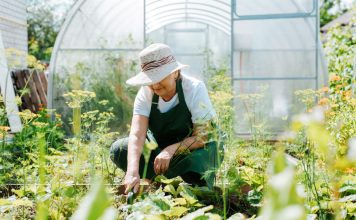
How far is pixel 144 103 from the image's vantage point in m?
2.95

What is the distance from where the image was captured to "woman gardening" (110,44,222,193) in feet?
8.82

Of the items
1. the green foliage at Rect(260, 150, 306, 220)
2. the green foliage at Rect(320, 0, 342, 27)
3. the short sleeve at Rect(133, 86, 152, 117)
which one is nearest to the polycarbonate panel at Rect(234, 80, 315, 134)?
the short sleeve at Rect(133, 86, 152, 117)

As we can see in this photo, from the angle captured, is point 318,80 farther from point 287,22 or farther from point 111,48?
point 111,48

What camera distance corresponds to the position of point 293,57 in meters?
6.67

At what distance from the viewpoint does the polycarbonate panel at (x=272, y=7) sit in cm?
650

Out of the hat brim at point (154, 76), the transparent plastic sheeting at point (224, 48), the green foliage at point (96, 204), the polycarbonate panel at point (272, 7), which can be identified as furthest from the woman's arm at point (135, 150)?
the polycarbonate panel at point (272, 7)

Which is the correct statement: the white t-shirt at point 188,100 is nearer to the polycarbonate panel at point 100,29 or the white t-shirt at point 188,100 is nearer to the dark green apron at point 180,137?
the dark green apron at point 180,137

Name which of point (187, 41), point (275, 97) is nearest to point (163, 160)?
point (275, 97)

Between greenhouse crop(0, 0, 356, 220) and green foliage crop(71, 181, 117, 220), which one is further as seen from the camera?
greenhouse crop(0, 0, 356, 220)

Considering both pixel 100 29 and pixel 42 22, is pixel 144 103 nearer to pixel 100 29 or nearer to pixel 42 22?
pixel 100 29

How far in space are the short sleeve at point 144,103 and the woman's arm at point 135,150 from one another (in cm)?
3

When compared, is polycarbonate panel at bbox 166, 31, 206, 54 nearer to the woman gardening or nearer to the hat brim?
the woman gardening

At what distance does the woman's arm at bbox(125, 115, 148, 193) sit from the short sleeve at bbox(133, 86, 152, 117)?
0.09ft

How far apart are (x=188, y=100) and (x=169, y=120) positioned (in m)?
0.18
